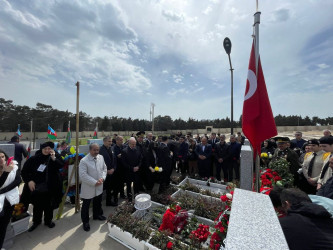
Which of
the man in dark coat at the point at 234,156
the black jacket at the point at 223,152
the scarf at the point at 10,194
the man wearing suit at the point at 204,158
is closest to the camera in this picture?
the scarf at the point at 10,194

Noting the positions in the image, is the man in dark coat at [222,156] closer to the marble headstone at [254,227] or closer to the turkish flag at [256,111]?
the turkish flag at [256,111]

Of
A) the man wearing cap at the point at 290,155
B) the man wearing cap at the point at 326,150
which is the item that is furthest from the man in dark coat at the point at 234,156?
the man wearing cap at the point at 326,150

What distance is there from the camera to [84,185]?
3619mm

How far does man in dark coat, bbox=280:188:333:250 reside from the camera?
49.7 inches

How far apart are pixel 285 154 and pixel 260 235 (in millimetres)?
5477

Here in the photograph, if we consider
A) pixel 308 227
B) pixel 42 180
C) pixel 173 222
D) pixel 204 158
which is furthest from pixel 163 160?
pixel 308 227

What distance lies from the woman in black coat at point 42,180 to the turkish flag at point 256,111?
14.2 feet

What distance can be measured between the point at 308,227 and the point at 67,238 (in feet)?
13.9

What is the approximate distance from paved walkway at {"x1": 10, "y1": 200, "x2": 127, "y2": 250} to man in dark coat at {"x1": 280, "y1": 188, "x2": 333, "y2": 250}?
3.04m

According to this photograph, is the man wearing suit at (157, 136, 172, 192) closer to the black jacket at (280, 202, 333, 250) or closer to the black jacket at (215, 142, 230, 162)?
the black jacket at (215, 142, 230, 162)

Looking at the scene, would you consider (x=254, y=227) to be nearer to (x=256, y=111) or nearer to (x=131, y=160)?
(x=256, y=111)

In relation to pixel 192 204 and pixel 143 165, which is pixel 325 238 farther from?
pixel 143 165

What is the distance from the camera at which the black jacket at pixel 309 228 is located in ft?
4.14

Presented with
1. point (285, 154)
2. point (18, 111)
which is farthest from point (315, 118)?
point (18, 111)
